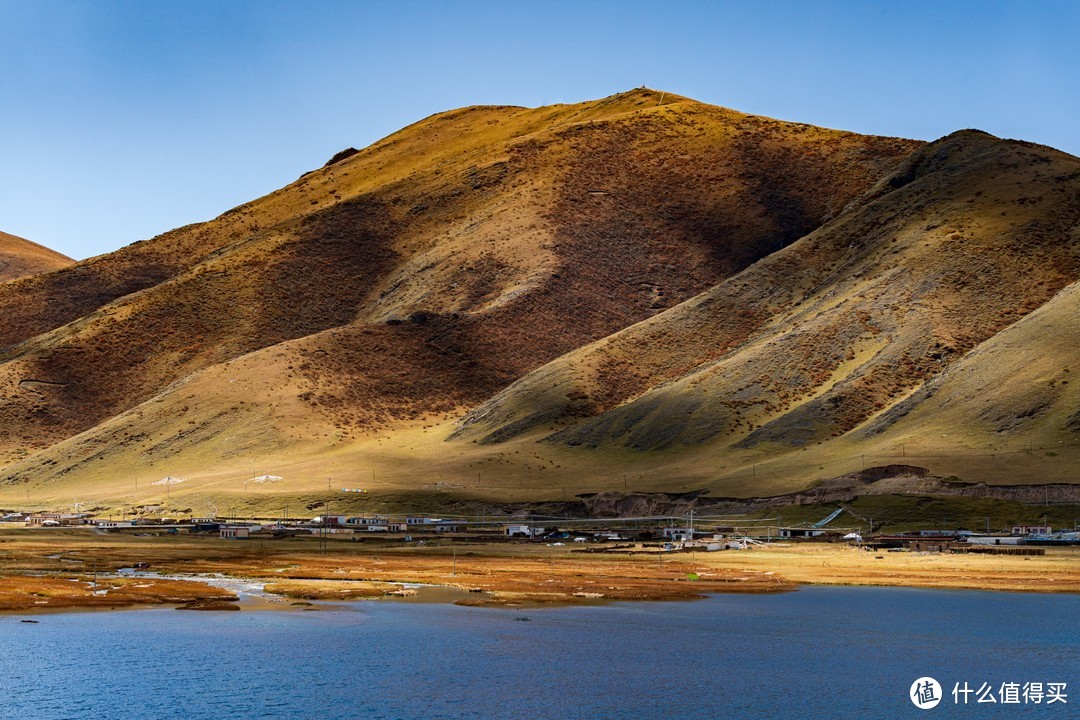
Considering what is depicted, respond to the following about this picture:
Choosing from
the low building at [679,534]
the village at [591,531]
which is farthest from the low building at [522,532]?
the low building at [679,534]

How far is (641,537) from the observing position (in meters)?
129

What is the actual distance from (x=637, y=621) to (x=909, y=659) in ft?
51.7

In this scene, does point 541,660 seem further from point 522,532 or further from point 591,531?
point 591,531

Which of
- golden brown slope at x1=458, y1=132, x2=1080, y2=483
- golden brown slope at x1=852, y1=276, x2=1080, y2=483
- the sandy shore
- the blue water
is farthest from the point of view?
golden brown slope at x1=458, y1=132, x2=1080, y2=483

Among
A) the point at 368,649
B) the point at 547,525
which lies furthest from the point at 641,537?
the point at 368,649

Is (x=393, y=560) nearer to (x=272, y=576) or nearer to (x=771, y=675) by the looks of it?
(x=272, y=576)

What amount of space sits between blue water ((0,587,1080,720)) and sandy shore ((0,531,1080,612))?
4257 mm

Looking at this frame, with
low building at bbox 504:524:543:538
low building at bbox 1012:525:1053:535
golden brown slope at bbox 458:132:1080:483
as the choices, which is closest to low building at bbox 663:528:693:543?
low building at bbox 504:524:543:538

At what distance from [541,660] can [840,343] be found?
11976 centimetres

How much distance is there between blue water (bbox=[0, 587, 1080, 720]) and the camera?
51.5m

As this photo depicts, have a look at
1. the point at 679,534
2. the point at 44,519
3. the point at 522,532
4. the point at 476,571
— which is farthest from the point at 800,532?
the point at 44,519

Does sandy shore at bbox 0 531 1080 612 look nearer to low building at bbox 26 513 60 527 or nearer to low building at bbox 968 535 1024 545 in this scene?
low building at bbox 968 535 1024 545

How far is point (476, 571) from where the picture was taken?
9638 centimetres

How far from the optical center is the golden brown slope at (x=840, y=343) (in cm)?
16138
